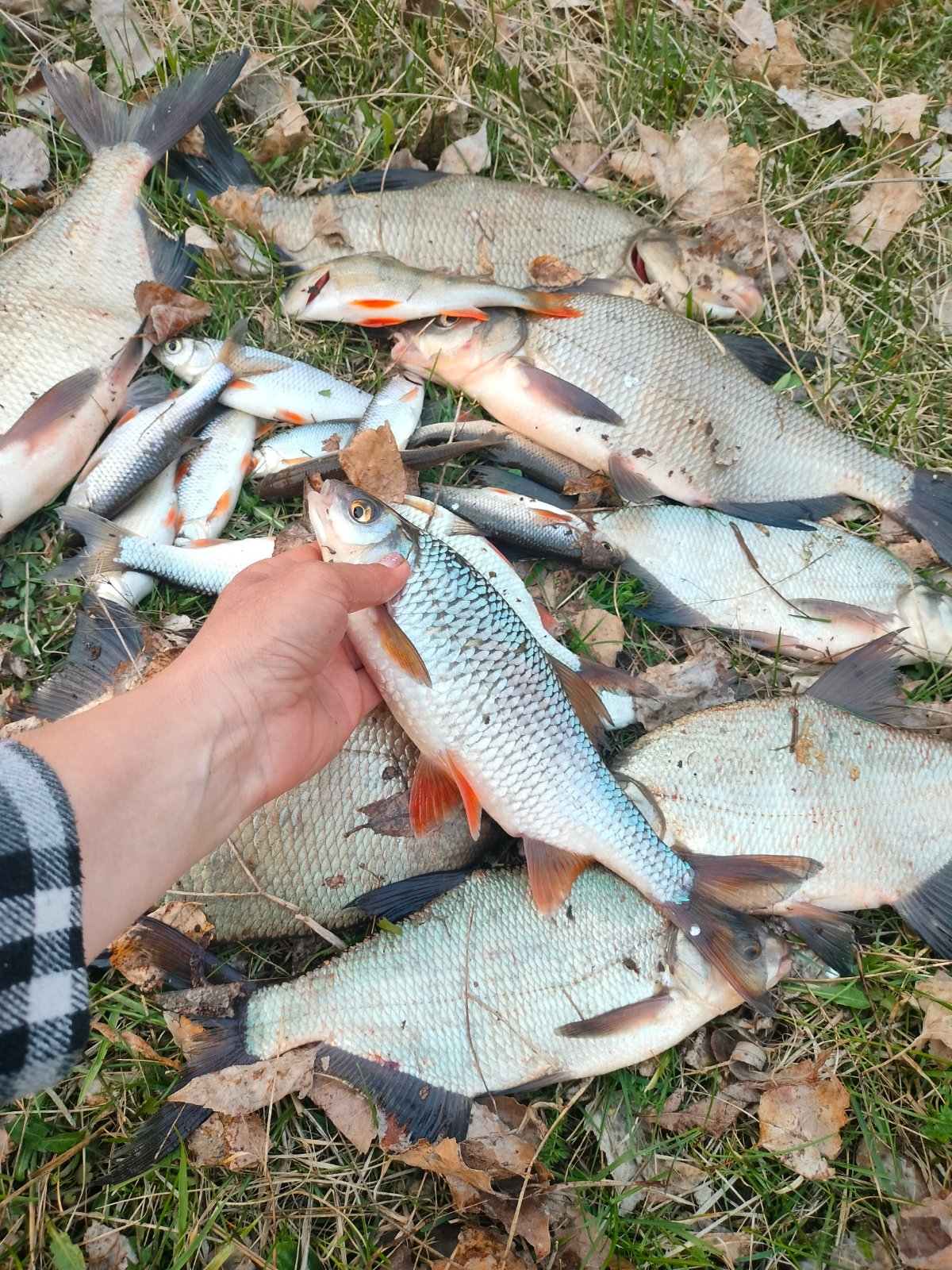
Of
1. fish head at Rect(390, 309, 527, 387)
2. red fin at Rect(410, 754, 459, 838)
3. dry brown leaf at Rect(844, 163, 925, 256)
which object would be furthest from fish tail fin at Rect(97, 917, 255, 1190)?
dry brown leaf at Rect(844, 163, 925, 256)

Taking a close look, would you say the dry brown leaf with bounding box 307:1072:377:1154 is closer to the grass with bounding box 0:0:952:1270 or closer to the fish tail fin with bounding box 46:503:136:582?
the grass with bounding box 0:0:952:1270

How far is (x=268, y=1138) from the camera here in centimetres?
235

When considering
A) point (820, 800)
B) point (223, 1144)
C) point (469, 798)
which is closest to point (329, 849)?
point (469, 798)

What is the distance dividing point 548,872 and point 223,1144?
3.81 ft

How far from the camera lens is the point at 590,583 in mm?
3125

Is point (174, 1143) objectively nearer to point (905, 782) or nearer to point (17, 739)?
point (17, 739)

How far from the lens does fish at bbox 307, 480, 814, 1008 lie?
2.31 meters

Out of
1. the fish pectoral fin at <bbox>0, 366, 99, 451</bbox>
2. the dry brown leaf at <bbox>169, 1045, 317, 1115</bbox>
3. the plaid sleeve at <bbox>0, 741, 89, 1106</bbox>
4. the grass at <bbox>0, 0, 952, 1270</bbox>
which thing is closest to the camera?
the plaid sleeve at <bbox>0, 741, 89, 1106</bbox>

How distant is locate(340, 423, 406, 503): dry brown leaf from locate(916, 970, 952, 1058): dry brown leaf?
2.30 m

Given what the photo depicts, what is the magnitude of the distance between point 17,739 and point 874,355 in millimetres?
3430

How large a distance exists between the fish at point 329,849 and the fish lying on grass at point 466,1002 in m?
0.12

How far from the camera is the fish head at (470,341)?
315 centimetres

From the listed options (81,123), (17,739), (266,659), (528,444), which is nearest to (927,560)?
(528,444)

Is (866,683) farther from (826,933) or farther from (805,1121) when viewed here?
(805,1121)
